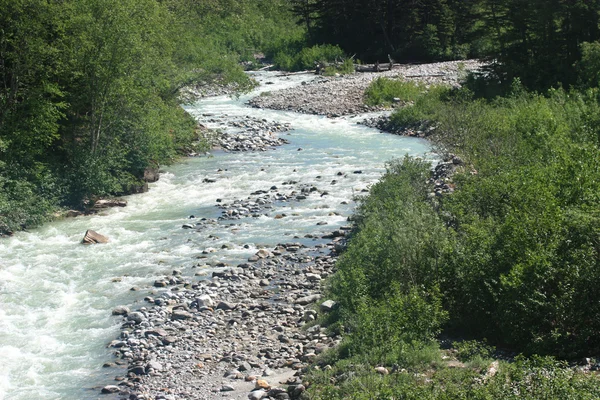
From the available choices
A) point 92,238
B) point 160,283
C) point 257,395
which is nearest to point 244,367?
point 257,395

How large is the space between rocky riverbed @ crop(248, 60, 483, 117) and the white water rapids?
723 centimetres

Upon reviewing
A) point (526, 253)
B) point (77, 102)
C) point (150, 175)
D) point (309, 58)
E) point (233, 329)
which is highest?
point (77, 102)

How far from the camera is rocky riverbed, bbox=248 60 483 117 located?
126 feet

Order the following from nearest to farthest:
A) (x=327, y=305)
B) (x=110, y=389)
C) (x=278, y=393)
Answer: (x=278, y=393), (x=110, y=389), (x=327, y=305)

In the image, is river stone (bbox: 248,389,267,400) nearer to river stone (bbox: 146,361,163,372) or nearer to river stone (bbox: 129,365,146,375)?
river stone (bbox: 146,361,163,372)

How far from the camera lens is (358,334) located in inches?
415

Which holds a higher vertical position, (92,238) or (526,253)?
(526,253)

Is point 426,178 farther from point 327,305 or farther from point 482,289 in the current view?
point 482,289

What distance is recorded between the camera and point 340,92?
41.4m

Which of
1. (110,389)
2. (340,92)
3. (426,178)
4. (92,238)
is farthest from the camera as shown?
(340,92)

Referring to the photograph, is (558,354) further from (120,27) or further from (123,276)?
(120,27)

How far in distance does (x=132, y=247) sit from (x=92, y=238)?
43.4 inches

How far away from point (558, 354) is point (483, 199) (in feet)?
15.8

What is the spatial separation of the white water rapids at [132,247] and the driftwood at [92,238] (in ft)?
0.82
